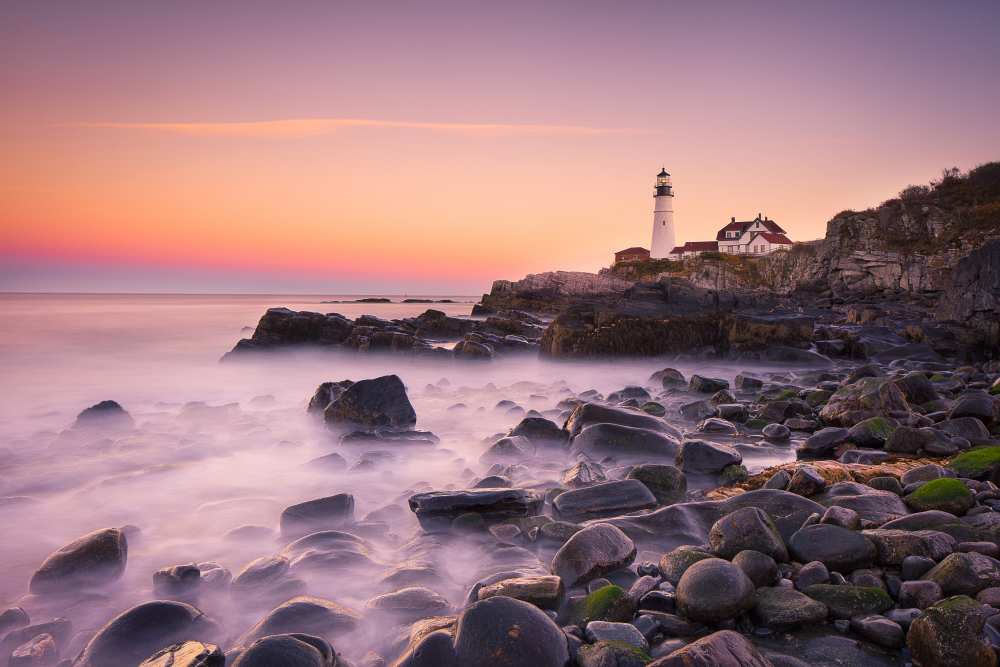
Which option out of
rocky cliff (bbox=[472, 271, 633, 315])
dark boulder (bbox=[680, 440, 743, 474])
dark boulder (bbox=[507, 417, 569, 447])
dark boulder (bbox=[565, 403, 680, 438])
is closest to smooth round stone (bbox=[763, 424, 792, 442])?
dark boulder (bbox=[565, 403, 680, 438])

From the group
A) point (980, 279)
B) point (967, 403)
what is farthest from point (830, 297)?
point (967, 403)

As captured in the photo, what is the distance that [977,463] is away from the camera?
4.19 meters

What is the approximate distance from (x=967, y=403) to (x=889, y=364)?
691 cm

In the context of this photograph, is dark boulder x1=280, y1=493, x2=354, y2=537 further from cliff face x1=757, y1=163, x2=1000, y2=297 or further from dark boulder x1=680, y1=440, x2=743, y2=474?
cliff face x1=757, y1=163, x2=1000, y2=297

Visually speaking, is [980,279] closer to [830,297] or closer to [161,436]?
[161,436]

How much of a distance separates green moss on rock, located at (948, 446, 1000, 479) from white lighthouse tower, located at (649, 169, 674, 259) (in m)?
75.7

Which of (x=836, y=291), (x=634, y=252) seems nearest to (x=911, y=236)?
(x=836, y=291)

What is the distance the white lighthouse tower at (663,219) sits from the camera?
75.4 meters

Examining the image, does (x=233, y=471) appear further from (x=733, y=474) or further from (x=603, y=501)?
(x=733, y=474)

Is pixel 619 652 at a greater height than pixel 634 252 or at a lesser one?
lesser

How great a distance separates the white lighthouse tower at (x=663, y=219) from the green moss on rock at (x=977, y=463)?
75654 millimetres

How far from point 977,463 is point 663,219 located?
77.2 metres

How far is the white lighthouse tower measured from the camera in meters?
75.4

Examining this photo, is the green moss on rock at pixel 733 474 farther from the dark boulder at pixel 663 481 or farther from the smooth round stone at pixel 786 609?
the smooth round stone at pixel 786 609
